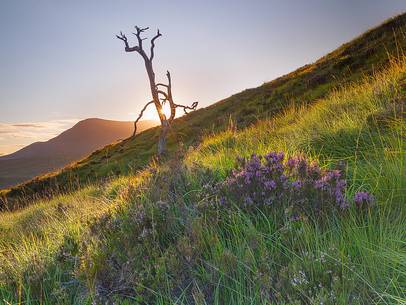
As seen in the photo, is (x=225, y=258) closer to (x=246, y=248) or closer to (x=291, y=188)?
(x=246, y=248)

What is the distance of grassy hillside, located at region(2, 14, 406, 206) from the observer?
18891mm

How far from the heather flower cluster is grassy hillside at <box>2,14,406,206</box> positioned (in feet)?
34.4

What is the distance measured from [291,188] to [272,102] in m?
21.8

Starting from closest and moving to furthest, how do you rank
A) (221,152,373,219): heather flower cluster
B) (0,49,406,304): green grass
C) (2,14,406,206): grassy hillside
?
(0,49,406,304): green grass → (221,152,373,219): heather flower cluster → (2,14,406,206): grassy hillside

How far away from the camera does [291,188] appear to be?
3.21 metres

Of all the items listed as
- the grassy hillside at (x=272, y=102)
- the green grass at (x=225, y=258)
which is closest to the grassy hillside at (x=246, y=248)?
the green grass at (x=225, y=258)

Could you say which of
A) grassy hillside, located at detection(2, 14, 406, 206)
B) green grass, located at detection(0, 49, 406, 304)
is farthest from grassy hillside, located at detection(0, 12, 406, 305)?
grassy hillside, located at detection(2, 14, 406, 206)

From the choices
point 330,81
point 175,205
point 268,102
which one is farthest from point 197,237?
point 268,102

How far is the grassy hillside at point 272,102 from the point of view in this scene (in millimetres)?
18891

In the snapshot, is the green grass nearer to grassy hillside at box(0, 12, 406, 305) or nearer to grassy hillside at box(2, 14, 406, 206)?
grassy hillside at box(0, 12, 406, 305)

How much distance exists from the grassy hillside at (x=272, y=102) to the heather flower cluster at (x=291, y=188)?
10.5m

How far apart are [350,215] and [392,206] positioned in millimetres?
611

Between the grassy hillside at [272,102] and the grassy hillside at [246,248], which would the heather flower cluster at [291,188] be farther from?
the grassy hillside at [272,102]

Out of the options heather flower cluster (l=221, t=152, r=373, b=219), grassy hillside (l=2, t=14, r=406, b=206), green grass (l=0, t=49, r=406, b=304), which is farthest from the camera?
grassy hillside (l=2, t=14, r=406, b=206)
